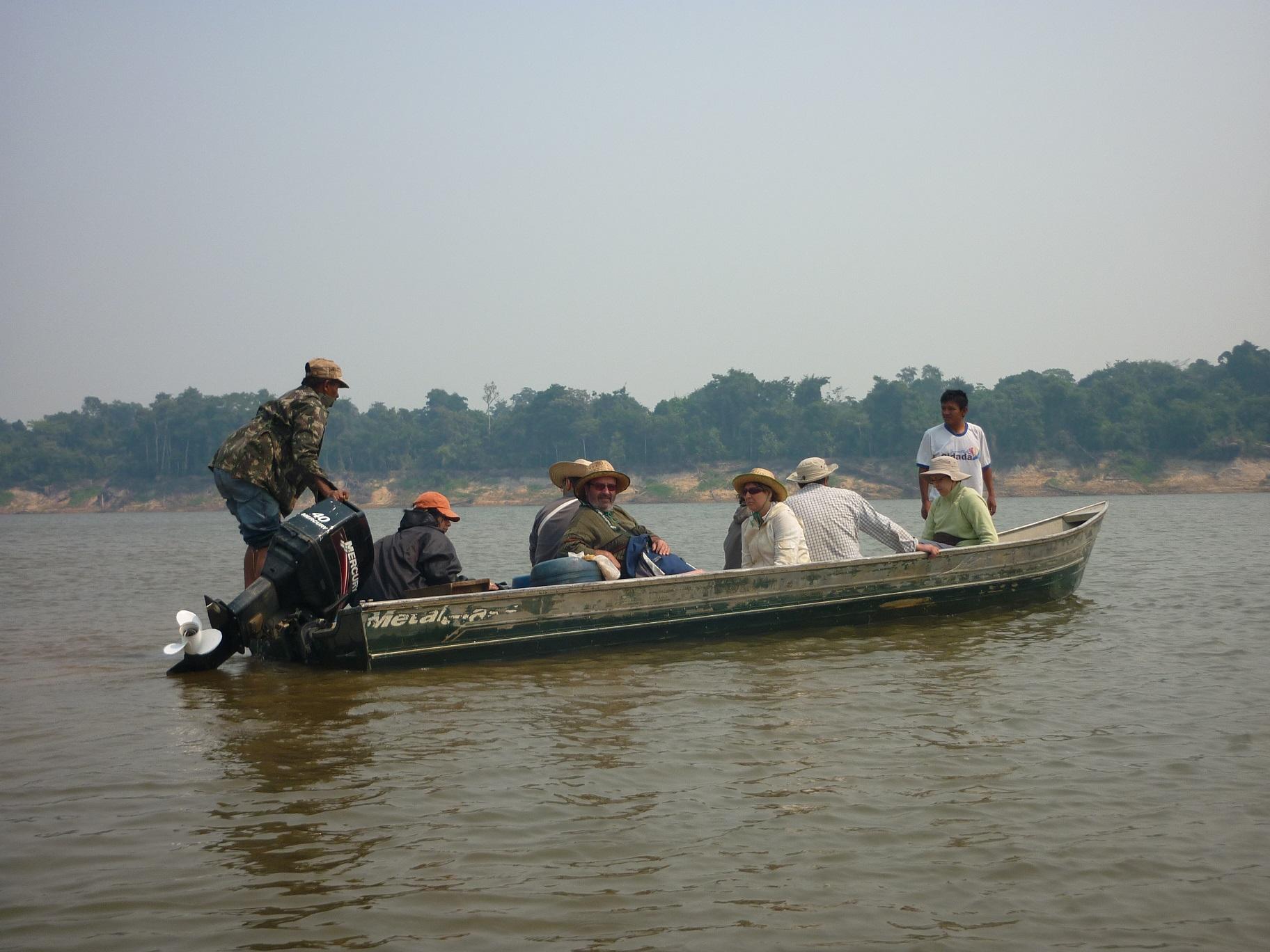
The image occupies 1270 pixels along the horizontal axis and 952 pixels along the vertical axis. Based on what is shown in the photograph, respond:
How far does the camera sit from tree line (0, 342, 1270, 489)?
7681 cm

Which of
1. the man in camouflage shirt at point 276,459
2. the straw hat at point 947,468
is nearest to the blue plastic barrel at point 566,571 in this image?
the man in camouflage shirt at point 276,459

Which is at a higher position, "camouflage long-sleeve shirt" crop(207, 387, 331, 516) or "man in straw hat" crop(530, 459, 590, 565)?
"camouflage long-sleeve shirt" crop(207, 387, 331, 516)

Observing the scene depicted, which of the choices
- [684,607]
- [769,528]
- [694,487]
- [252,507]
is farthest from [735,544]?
[694,487]

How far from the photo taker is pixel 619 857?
3.96 meters

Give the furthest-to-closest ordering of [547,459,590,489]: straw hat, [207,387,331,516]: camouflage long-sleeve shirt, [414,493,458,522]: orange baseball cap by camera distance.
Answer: [547,459,590,489]: straw hat
[414,493,458,522]: orange baseball cap
[207,387,331,516]: camouflage long-sleeve shirt

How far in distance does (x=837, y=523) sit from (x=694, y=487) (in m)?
75.5

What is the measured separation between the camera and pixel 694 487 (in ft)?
278

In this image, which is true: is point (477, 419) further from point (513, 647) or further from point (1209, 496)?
point (513, 647)

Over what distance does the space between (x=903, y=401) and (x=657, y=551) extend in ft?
251

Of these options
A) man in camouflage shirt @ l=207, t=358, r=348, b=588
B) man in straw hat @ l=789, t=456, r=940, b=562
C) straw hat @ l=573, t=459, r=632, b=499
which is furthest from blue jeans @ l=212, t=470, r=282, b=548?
man in straw hat @ l=789, t=456, r=940, b=562

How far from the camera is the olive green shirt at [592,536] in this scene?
8.39 m

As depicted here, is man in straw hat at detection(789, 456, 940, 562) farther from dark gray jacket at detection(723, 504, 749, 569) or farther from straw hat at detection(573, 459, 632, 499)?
straw hat at detection(573, 459, 632, 499)

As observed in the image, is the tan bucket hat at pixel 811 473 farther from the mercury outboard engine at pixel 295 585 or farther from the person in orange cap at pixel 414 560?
the mercury outboard engine at pixel 295 585

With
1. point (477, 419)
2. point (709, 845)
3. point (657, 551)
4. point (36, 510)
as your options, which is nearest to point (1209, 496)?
point (477, 419)
